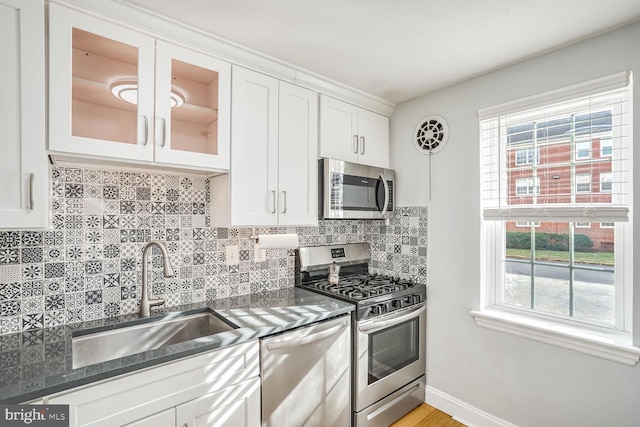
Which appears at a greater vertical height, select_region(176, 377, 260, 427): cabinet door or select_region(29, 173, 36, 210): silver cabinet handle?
select_region(29, 173, 36, 210): silver cabinet handle

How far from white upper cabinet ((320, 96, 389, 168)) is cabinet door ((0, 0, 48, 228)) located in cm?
148

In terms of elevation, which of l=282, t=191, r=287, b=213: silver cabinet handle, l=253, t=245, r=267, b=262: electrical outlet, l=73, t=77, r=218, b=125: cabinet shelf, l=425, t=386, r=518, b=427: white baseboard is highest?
l=73, t=77, r=218, b=125: cabinet shelf

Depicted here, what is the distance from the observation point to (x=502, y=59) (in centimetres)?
193

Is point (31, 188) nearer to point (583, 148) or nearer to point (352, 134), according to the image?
point (352, 134)

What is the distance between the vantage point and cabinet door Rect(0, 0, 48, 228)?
117 centimetres

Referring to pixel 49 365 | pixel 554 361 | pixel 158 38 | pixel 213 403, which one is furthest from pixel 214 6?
pixel 554 361

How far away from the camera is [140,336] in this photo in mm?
1635

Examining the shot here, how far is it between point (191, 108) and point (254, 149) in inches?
15.5

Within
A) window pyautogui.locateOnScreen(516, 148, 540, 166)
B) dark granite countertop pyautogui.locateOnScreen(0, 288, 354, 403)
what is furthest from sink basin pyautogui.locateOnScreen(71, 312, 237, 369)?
window pyautogui.locateOnScreen(516, 148, 540, 166)

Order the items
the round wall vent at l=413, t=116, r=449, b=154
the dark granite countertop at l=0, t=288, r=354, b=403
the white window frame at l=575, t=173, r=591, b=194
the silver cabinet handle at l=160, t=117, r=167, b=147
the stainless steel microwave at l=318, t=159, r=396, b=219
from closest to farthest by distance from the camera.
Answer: the dark granite countertop at l=0, t=288, r=354, b=403, the silver cabinet handle at l=160, t=117, r=167, b=147, the white window frame at l=575, t=173, r=591, b=194, the stainless steel microwave at l=318, t=159, r=396, b=219, the round wall vent at l=413, t=116, r=449, b=154

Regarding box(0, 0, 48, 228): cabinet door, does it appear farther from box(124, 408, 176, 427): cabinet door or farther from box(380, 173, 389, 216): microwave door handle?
box(380, 173, 389, 216): microwave door handle

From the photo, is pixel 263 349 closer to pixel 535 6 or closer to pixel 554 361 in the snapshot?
pixel 554 361

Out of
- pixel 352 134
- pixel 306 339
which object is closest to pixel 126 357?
pixel 306 339

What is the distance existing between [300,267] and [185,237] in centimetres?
88
